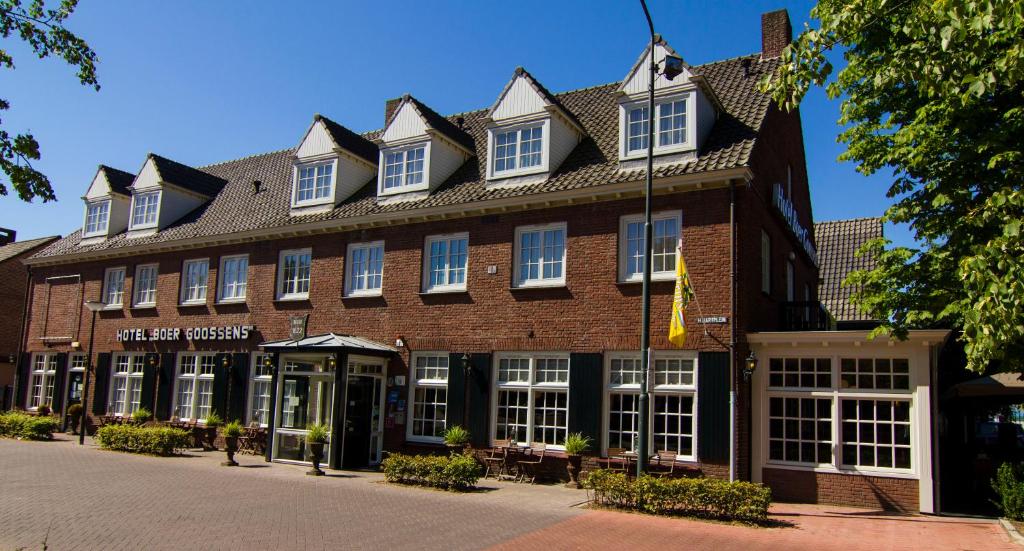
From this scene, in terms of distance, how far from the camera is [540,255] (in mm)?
17891

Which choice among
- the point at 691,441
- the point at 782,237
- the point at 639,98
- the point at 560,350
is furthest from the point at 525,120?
the point at 691,441

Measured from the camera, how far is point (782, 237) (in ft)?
63.9

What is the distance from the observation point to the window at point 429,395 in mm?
18781

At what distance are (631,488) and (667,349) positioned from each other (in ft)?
12.3

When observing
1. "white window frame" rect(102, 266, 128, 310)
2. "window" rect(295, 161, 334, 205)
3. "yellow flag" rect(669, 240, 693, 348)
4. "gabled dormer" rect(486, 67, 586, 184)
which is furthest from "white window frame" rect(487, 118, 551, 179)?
"white window frame" rect(102, 266, 128, 310)

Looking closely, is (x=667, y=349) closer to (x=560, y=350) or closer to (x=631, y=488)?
(x=560, y=350)

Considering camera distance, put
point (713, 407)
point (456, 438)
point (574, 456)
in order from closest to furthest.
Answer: point (713, 407)
point (574, 456)
point (456, 438)

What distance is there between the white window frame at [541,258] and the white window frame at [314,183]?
682 cm

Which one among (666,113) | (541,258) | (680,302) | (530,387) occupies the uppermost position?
(666,113)

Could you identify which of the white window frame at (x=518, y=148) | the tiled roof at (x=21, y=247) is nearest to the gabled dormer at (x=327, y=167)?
the white window frame at (x=518, y=148)

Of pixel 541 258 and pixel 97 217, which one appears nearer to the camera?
pixel 541 258

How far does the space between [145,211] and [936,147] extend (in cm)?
2519

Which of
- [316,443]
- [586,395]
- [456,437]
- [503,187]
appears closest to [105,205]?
[316,443]

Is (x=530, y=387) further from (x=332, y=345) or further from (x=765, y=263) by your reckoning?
(x=765, y=263)
